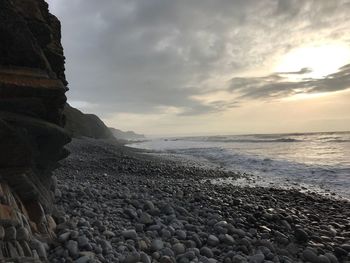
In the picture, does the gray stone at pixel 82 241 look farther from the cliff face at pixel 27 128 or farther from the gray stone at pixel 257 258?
the gray stone at pixel 257 258

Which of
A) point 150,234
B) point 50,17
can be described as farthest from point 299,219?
point 50,17

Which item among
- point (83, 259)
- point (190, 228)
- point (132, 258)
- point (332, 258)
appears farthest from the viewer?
point (190, 228)

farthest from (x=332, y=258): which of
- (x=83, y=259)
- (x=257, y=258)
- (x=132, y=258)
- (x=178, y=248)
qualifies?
(x=83, y=259)

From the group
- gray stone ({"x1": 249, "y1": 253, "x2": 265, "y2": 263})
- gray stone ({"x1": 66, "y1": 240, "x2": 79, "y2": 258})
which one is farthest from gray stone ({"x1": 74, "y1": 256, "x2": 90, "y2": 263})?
gray stone ({"x1": 249, "y1": 253, "x2": 265, "y2": 263})

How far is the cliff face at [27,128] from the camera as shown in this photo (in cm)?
545

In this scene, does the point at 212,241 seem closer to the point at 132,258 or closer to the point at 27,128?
the point at 132,258

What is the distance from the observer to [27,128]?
6551 millimetres

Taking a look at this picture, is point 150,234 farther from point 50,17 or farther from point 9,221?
point 50,17

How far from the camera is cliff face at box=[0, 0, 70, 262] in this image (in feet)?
17.9

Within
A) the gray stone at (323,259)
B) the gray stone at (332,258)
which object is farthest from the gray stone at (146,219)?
the gray stone at (332,258)

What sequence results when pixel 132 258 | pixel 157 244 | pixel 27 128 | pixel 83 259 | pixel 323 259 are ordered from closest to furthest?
1. pixel 83 259
2. pixel 132 258
3. pixel 27 128
4. pixel 157 244
5. pixel 323 259

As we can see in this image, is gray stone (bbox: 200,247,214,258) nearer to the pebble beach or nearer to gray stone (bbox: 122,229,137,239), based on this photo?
the pebble beach

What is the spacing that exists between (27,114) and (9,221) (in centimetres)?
251

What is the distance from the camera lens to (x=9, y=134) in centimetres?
595
